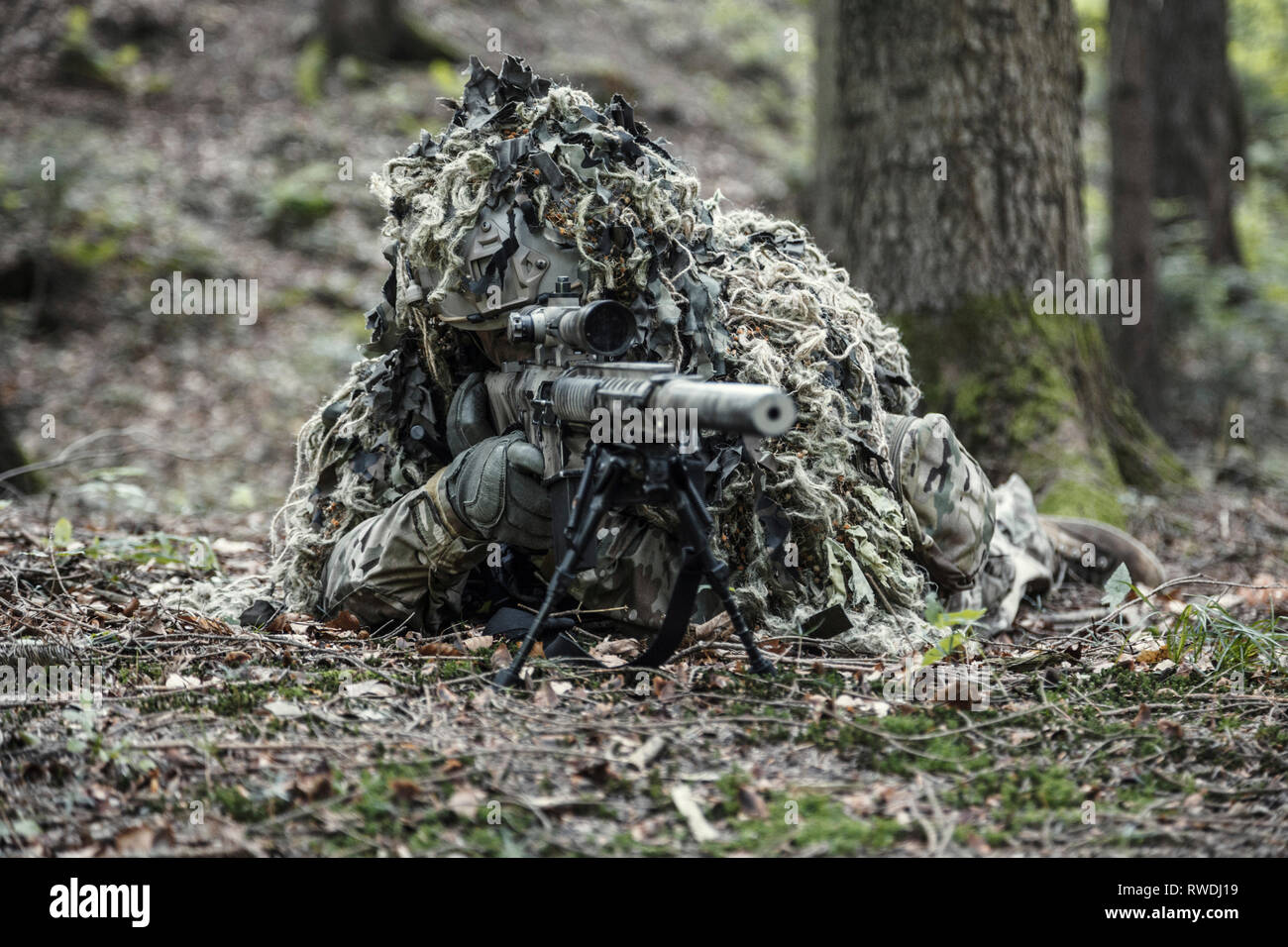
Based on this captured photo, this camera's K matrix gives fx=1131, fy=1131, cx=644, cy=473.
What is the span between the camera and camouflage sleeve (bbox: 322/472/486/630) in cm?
362

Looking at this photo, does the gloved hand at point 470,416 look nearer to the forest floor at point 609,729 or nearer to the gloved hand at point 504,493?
the gloved hand at point 504,493

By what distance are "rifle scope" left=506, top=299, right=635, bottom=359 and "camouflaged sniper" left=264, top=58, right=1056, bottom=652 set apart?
24 centimetres

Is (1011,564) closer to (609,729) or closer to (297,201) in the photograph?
(609,729)

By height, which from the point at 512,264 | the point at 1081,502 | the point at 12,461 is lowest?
the point at 1081,502

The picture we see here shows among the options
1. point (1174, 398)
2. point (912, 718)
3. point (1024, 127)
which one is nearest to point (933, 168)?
point (1024, 127)

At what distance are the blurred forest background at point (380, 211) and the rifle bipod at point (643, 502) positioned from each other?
191cm

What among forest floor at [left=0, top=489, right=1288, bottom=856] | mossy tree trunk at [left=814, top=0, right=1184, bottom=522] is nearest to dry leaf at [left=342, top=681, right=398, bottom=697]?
forest floor at [left=0, top=489, right=1288, bottom=856]

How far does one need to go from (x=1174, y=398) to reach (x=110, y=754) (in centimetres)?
910

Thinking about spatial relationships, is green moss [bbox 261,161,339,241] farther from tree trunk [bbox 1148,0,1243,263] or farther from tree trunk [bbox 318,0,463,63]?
tree trunk [bbox 1148,0,1243,263]

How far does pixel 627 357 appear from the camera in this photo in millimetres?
3453

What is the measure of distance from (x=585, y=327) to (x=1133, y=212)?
6.80 m

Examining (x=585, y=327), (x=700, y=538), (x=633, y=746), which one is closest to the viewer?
(x=633, y=746)

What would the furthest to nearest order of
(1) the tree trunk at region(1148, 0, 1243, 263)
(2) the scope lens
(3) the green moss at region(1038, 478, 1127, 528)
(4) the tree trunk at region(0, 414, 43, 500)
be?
1. (1) the tree trunk at region(1148, 0, 1243, 263)
2. (4) the tree trunk at region(0, 414, 43, 500)
3. (3) the green moss at region(1038, 478, 1127, 528)
4. (2) the scope lens

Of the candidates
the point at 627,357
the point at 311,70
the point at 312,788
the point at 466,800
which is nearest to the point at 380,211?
the point at 311,70
